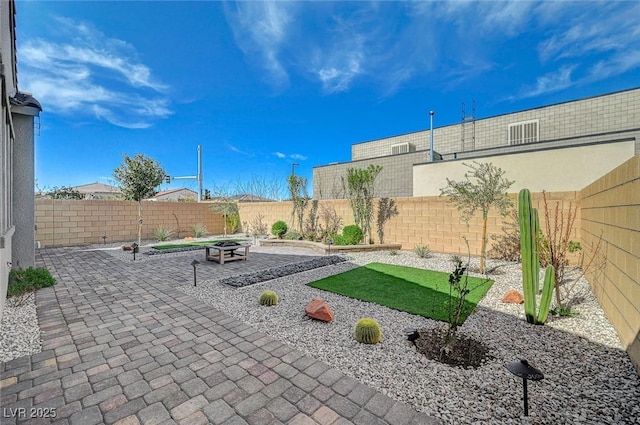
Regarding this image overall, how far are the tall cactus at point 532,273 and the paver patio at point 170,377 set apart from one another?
2671 millimetres

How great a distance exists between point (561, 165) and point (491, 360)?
9.75 m

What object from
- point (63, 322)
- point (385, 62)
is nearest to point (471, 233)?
point (385, 62)

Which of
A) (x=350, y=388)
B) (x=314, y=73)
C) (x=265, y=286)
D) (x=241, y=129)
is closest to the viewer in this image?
Answer: (x=350, y=388)

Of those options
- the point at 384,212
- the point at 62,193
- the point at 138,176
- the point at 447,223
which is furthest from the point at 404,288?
the point at 62,193

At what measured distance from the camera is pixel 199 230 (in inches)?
578

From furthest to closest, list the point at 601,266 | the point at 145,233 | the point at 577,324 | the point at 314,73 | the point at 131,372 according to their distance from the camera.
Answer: the point at 145,233
the point at 314,73
the point at 601,266
the point at 577,324
the point at 131,372

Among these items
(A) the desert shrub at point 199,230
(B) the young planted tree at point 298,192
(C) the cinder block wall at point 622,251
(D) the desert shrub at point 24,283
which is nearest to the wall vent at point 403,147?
(B) the young planted tree at point 298,192

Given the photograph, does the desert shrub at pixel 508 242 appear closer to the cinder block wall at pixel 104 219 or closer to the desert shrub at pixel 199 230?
the desert shrub at pixel 199 230

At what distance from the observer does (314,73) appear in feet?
39.9

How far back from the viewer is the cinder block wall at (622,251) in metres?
2.69

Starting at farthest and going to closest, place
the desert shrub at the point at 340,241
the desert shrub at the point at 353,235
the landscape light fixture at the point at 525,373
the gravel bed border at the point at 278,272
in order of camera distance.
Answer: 1. the desert shrub at the point at 340,241
2. the desert shrub at the point at 353,235
3. the gravel bed border at the point at 278,272
4. the landscape light fixture at the point at 525,373

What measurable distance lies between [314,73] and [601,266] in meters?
11.8

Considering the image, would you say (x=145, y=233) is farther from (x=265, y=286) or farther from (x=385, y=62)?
(x=385, y=62)

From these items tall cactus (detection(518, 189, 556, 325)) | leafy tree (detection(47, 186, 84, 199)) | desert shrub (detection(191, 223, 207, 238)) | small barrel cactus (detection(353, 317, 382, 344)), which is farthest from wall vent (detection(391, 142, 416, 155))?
leafy tree (detection(47, 186, 84, 199))
